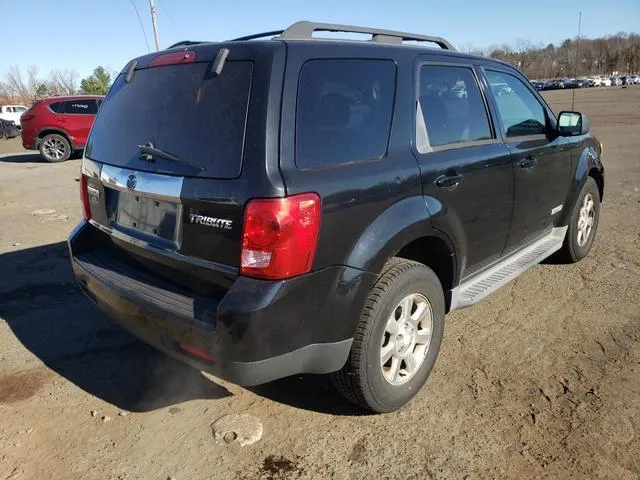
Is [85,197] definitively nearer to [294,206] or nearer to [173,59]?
[173,59]

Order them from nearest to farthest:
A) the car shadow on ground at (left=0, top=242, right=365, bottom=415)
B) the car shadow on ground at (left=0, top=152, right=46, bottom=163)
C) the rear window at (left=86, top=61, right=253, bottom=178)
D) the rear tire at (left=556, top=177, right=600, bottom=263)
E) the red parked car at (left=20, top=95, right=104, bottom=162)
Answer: the rear window at (left=86, top=61, right=253, bottom=178)
the car shadow on ground at (left=0, top=242, right=365, bottom=415)
the rear tire at (left=556, top=177, right=600, bottom=263)
the red parked car at (left=20, top=95, right=104, bottom=162)
the car shadow on ground at (left=0, top=152, right=46, bottom=163)

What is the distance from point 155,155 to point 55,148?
14.2 meters

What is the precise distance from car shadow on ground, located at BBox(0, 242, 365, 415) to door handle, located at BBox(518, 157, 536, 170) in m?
2.00

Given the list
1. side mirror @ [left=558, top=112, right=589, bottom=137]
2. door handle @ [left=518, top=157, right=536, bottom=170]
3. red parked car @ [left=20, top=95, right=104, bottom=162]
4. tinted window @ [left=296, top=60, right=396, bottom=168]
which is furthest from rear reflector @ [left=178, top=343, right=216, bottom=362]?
red parked car @ [left=20, top=95, right=104, bottom=162]

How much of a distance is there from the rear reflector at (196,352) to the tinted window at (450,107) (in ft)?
5.04

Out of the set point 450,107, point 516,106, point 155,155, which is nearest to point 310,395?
point 155,155

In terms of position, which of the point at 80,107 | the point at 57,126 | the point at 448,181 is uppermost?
the point at 80,107

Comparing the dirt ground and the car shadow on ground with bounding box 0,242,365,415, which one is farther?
the car shadow on ground with bounding box 0,242,365,415

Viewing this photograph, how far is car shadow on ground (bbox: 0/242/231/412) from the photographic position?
3033mm

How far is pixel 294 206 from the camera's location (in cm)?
212

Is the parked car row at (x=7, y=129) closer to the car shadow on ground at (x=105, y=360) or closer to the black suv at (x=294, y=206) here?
the car shadow on ground at (x=105, y=360)

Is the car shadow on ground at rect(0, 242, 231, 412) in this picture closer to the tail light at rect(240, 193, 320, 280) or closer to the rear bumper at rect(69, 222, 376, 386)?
the rear bumper at rect(69, 222, 376, 386)

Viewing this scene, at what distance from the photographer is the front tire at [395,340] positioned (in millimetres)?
2479

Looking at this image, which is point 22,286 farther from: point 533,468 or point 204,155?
point 533,468
